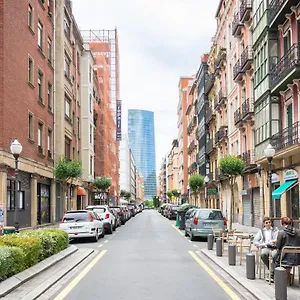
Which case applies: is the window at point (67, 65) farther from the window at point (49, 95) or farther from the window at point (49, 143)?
the window at point (49, 143)

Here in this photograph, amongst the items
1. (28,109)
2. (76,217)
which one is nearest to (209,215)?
(76,217)

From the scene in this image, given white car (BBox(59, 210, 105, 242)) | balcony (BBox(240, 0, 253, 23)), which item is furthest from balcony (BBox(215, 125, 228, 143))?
white car (BBox(59, 210, 105, 242))

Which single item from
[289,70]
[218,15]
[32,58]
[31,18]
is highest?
[218,15]

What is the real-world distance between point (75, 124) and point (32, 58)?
18.0 metres

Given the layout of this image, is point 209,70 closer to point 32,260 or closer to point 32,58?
point 32,58

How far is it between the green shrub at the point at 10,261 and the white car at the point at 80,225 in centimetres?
1182

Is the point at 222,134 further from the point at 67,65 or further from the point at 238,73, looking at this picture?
the point at 67,65

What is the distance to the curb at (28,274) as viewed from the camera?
9.74 metres

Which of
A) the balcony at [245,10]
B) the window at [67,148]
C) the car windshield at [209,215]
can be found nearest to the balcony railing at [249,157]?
the balcony at [245,10]

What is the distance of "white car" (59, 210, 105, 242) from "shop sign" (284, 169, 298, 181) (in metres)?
9.80

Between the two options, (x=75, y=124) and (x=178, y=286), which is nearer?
(x=178, y=286)

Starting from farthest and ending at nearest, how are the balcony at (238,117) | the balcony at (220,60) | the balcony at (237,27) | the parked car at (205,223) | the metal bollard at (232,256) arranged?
the balcony at (220,60) < the balcony at (238,117) < the balcony at (237,27) < the parked car at (205,223) < the metal bollard at (232,256)

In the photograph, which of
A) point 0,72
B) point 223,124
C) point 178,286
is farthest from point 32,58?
point 178,286

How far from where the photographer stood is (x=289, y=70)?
2334 centimetres
